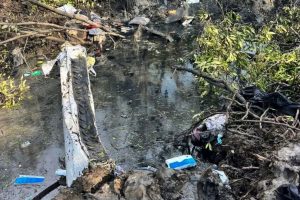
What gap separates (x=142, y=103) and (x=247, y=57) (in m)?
1.45

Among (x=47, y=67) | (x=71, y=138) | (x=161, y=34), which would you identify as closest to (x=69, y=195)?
(x=71, y=138)

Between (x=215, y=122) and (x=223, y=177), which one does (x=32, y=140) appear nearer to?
(x=215, y=122)

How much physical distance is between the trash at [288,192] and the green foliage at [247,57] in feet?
5.36

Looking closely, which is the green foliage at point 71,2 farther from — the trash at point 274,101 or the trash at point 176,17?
the trash at point 274,101

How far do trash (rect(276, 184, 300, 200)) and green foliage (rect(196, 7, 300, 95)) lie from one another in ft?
5.36

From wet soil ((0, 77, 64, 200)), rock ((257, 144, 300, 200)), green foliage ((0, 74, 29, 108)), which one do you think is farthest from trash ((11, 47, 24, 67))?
rock ((257, 144, 300, 200))

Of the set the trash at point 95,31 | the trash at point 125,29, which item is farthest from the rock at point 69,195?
the trash at point 125,29

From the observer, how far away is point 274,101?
3646mm

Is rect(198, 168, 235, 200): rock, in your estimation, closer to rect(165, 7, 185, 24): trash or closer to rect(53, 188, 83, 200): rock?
rect(53, 188, 83, 200): rock

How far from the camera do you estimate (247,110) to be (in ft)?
11.5

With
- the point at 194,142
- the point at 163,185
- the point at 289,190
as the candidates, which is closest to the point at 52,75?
the point at 194,142

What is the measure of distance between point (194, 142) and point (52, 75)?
2.87 meters

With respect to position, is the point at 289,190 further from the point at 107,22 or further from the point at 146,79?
the point at 107,22

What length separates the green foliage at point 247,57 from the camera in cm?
421
